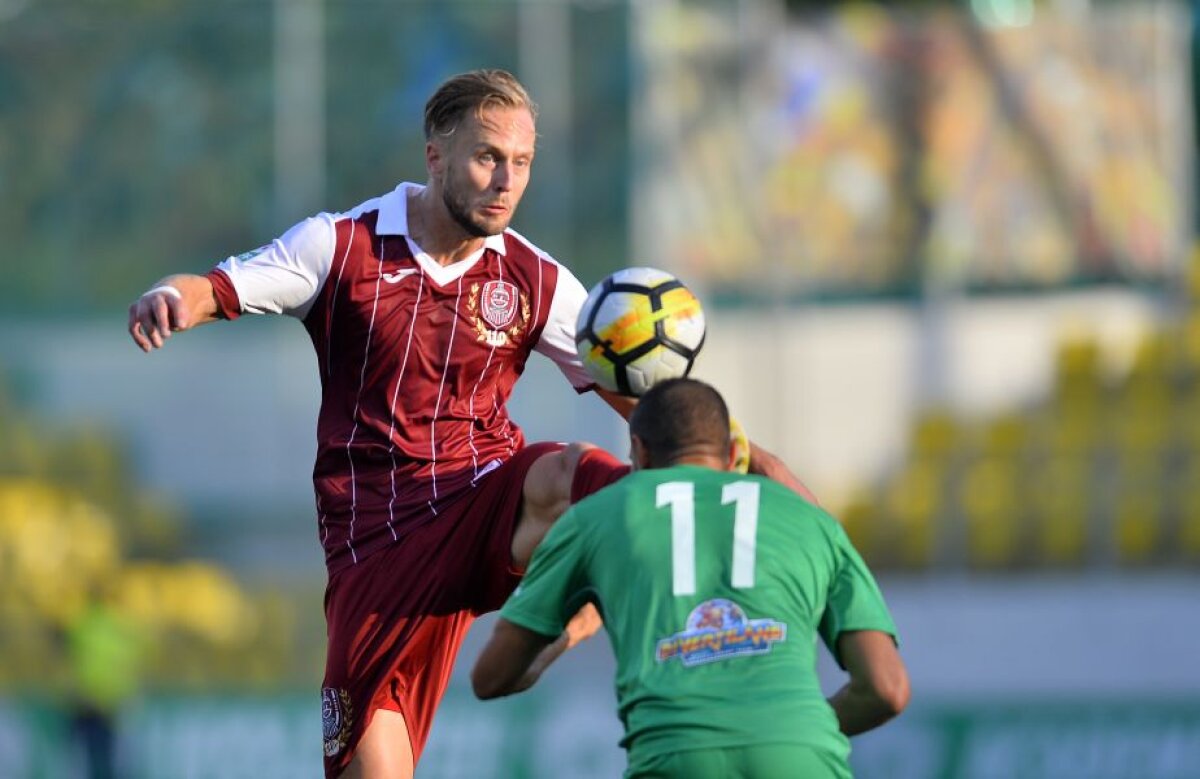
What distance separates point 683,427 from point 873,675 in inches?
28.3

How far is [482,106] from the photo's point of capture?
6039 millimetres

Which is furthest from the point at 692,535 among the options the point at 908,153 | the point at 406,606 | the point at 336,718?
the point at 908,153

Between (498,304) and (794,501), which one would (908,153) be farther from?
(794,501)

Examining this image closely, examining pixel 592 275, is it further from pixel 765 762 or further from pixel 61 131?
pixel 765 762

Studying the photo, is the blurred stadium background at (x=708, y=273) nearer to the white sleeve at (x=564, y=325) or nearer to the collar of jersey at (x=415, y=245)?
the white sleeve at (x=564, y=325)

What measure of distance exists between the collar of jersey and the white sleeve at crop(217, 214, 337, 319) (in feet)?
0.58

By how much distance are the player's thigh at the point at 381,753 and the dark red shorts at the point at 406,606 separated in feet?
0.08

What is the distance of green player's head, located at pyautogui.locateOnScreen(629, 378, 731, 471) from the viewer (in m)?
4.84

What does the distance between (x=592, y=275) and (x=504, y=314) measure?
33.1 ft

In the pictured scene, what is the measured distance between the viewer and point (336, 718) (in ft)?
20.7

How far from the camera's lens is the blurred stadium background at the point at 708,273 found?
15531mm

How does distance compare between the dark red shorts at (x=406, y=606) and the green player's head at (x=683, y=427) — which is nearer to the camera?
the green player's head at (x=683, y=427)

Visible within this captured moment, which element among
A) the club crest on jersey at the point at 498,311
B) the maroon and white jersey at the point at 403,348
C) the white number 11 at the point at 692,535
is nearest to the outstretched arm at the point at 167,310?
the maroon and white jersey at the point at 403,348

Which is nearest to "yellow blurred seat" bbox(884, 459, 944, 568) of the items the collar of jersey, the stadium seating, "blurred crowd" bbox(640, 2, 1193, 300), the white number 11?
the stadium seating
